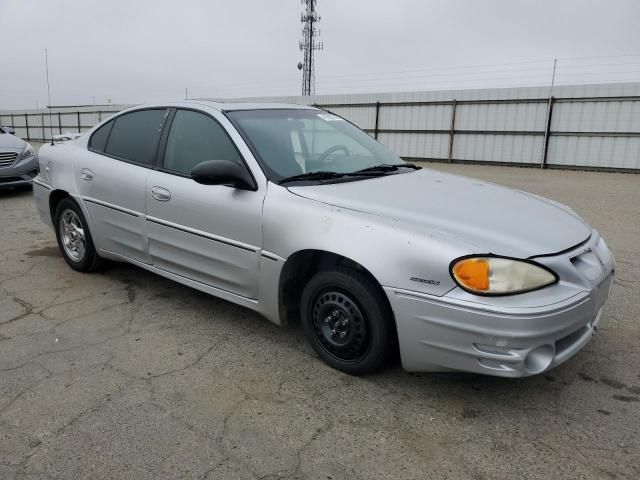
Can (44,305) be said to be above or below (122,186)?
below

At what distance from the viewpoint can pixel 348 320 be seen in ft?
9.02

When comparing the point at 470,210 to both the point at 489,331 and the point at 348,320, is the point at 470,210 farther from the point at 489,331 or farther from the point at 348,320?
the point at 348,320

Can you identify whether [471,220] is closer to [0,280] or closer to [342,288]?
[342,288]

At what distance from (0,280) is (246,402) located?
3.08 metres

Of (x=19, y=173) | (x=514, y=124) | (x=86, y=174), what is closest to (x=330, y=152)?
(x=86, y=174)

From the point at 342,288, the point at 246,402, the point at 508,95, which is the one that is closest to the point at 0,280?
the point at 246,402

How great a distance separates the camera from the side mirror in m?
3.00

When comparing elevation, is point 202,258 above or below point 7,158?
above

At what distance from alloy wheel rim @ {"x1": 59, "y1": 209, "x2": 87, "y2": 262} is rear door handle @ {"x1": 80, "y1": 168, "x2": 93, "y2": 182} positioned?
0.38 metres

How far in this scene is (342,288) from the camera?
273cm

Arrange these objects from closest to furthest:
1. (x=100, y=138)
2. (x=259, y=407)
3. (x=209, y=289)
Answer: (x=259, y=407) → (x=209, y=289) → (x=100, y=138)

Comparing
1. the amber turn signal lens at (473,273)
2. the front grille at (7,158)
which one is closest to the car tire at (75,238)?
the amber turn signal lens at (473,273)

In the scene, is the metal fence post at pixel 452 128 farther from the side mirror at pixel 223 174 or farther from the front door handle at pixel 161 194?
the side mirror at pixel 223 174

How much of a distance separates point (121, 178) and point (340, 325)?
2.14m
